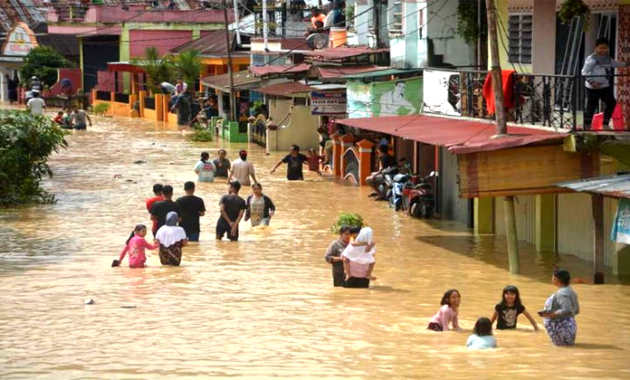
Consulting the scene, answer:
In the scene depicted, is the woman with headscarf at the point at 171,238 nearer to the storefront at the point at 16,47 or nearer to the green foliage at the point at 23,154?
the green foliage at the point at 23,154

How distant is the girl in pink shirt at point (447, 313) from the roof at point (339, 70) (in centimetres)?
1922

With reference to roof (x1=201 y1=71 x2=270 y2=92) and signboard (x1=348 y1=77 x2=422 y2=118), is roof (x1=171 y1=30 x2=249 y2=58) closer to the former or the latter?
roof (x1=201 y1=71 x2=270 y2=92)

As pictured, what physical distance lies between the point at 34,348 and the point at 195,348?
71.3 inches

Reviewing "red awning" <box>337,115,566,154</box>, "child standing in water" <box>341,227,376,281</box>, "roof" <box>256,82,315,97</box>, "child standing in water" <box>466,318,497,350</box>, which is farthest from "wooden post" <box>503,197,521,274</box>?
"roof" <box>256,82,315,97</box>

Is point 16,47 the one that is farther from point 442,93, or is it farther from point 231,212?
point 231,212

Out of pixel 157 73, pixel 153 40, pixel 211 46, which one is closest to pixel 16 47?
pixel 153 40

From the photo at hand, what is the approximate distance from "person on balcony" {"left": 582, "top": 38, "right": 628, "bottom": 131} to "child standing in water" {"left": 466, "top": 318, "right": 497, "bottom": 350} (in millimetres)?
6137

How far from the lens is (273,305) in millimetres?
18062

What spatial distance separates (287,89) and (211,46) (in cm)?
2220

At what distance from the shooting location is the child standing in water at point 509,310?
1564cm

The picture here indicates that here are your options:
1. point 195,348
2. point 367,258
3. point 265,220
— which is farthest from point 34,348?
point 265,220

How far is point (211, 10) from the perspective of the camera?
75125 millimetres

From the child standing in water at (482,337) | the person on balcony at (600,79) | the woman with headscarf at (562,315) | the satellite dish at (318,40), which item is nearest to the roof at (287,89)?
the satellite dish at (318,40)

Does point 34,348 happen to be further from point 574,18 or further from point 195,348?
point 574,18
